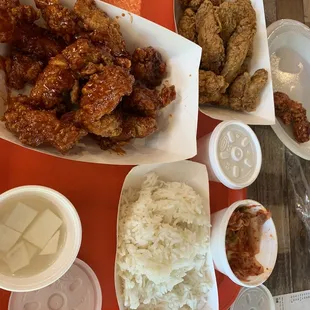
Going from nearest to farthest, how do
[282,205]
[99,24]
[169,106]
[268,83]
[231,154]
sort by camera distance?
[99,24] → [169,106] → [231,154] → [268,83] → [282,205]

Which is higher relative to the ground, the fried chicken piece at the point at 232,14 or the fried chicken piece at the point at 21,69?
the fried chicken piece at the point at 232,14

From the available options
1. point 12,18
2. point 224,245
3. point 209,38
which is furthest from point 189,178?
point 12,18

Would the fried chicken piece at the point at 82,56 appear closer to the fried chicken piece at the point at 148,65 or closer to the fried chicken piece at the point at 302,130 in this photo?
the fried chicken piece at the point at 148,65

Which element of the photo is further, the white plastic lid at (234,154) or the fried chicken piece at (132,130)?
the white plastic lid at (234,154)

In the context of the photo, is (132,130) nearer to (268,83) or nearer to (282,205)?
(268,83)

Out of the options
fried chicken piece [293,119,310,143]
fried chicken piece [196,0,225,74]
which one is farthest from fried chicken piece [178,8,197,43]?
Answer: fried chicken piece [293,119,310,143]

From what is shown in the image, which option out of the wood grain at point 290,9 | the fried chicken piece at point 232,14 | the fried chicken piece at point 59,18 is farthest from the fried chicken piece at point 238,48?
the fried chicken piece at point 59,18
